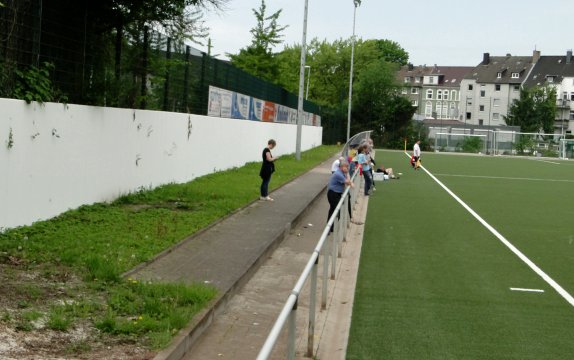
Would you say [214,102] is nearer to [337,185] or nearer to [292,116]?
[337,185]

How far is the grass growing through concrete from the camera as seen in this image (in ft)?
21.2

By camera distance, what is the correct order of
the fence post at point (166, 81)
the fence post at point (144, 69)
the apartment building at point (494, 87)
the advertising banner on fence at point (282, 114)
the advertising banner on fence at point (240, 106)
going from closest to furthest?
the fence post at point (144, 69) < the fence post at point (166, 81) < the advertising banner on fence at point (240, 106) < the advertising banner on fence at point (282, 114) < the apartment building at point (494, 87)

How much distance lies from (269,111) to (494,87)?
317ft

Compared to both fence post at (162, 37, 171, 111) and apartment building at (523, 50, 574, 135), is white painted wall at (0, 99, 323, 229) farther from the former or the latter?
apartment building at (523, 50, 574, 135)

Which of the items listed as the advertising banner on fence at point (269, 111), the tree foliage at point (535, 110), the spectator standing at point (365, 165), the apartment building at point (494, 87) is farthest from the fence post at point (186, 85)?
the apartment building at point (494, 87)

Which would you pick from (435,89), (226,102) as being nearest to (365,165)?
(226,102)

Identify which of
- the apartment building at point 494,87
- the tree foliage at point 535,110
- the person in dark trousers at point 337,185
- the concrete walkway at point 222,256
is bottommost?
the concrete walkway at point 222,256

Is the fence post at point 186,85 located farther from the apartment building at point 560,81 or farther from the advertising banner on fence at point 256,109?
the apartment building at point 560,81

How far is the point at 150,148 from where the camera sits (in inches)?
656

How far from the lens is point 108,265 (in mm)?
8297

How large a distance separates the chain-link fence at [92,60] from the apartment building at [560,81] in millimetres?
102118

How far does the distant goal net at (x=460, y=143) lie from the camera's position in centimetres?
7206

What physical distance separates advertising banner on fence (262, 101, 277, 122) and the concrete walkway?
54.5ft

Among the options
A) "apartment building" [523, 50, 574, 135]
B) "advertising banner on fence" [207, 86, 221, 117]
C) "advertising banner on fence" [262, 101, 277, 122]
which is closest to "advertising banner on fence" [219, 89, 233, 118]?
"advertising banner on fence" [207, 86, 221, 117]
